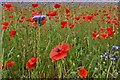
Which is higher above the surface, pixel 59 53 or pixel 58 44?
pixel 59 53

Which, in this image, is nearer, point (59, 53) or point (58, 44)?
point (59, 53)

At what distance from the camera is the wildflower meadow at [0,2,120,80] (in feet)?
4.38

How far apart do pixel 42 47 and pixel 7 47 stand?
0.74 feet

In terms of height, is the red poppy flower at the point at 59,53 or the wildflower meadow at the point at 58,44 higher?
the red poppy flower at the point at 59,53

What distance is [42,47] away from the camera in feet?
5.33

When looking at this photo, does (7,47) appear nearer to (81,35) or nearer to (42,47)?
(42,47)

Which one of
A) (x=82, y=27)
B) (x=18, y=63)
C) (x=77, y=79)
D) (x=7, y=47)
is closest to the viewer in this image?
(x=77, y=79)

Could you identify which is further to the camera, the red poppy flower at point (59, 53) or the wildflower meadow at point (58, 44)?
the wildflower meadow at point (58, 44)

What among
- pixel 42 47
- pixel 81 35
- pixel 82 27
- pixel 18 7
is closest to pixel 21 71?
pixel 42 47

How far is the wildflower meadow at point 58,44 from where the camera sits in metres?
1.34

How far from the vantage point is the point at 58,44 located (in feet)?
5.57

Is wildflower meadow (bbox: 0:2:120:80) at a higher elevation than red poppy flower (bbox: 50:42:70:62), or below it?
below

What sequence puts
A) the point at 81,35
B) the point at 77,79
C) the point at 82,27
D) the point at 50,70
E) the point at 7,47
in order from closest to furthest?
the point at 77,79 → the point at 50,70 → the point at 7,47 → the point at 81,35 → the point at 82,27

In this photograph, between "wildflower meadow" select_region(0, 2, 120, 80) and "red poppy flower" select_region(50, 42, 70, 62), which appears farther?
"wildflower meadow" select_region(0, 2, 120, 80)
